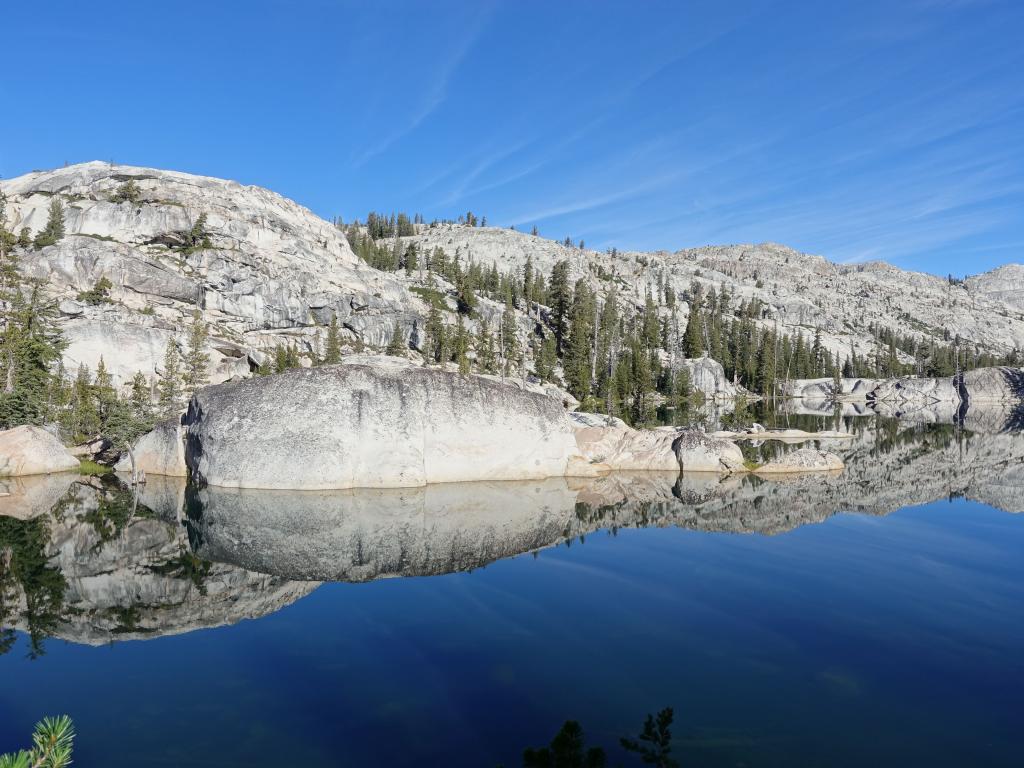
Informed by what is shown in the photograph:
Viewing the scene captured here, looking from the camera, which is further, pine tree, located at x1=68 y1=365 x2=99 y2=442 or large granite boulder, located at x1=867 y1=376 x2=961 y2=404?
large granite boulder, located at x1=867 y1=376 x2=961 y2=404


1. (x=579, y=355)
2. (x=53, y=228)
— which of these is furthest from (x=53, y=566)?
(x=53, y=228)

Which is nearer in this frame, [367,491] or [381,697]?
[381,697]

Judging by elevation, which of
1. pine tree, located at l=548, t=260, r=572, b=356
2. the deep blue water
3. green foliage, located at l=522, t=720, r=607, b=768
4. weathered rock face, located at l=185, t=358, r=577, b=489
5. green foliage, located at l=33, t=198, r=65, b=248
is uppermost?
green foliage, located at l=33, t=198, r=65, b=248

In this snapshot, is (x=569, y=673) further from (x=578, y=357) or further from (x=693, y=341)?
(x=693, y=341)

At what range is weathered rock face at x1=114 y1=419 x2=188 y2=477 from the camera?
1563 inches

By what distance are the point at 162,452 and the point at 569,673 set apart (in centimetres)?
3530

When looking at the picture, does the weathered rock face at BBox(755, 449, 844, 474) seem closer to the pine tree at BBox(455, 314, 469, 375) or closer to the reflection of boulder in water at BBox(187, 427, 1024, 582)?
the reflection of boulder in water at BBox(187, 427, 1024, 582)

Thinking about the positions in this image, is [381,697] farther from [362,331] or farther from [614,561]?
[362,331]

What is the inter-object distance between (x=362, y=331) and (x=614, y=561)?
83.9 m

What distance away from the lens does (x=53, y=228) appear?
3396 inches

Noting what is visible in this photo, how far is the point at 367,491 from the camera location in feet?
112

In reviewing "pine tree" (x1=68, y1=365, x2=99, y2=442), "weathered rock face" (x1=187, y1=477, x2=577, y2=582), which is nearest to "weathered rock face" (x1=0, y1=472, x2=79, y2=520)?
"weathered rock face" (x1=187, y1=477, x2=577, y2=582)

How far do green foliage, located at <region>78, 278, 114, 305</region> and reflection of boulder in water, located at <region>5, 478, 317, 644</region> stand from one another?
181ft

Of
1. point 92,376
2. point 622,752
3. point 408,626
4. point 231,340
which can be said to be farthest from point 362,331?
point 622,752
